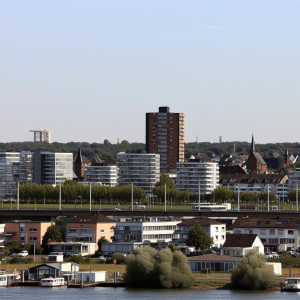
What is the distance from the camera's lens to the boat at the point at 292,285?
198ft

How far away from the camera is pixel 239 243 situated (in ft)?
260

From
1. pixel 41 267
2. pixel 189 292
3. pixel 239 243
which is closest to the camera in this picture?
pixel 189 292

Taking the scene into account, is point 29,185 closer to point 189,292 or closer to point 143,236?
point 143,236

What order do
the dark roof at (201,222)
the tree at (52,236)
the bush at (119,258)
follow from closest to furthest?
the bush at (119,258) → the tree at (52,236) → the dark roof at (201,222)

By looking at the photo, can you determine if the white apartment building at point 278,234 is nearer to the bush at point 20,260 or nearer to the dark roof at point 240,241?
the dark roof at point 240,241

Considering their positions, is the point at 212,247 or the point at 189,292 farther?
the point at 212,247

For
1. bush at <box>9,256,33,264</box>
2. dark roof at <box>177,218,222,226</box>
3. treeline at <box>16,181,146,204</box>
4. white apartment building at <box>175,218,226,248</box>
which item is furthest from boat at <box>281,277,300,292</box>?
treeline at <box>16,181,146,204</box>

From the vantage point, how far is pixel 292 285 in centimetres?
6069

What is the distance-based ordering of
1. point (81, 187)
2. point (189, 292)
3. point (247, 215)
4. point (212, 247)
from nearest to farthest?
1. point (189, 292)
2. point (212, 247)
3. point (247, 215)
4. point (81, 187)

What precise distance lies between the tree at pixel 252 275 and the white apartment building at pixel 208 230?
3184cm

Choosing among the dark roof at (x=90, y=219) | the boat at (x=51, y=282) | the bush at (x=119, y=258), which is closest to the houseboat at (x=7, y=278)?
the boat at (x=51, y=282)

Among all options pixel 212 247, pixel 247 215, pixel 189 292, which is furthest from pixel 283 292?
pixel 247 215

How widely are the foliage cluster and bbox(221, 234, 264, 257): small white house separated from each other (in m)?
14.6

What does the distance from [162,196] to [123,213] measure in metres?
66.6
